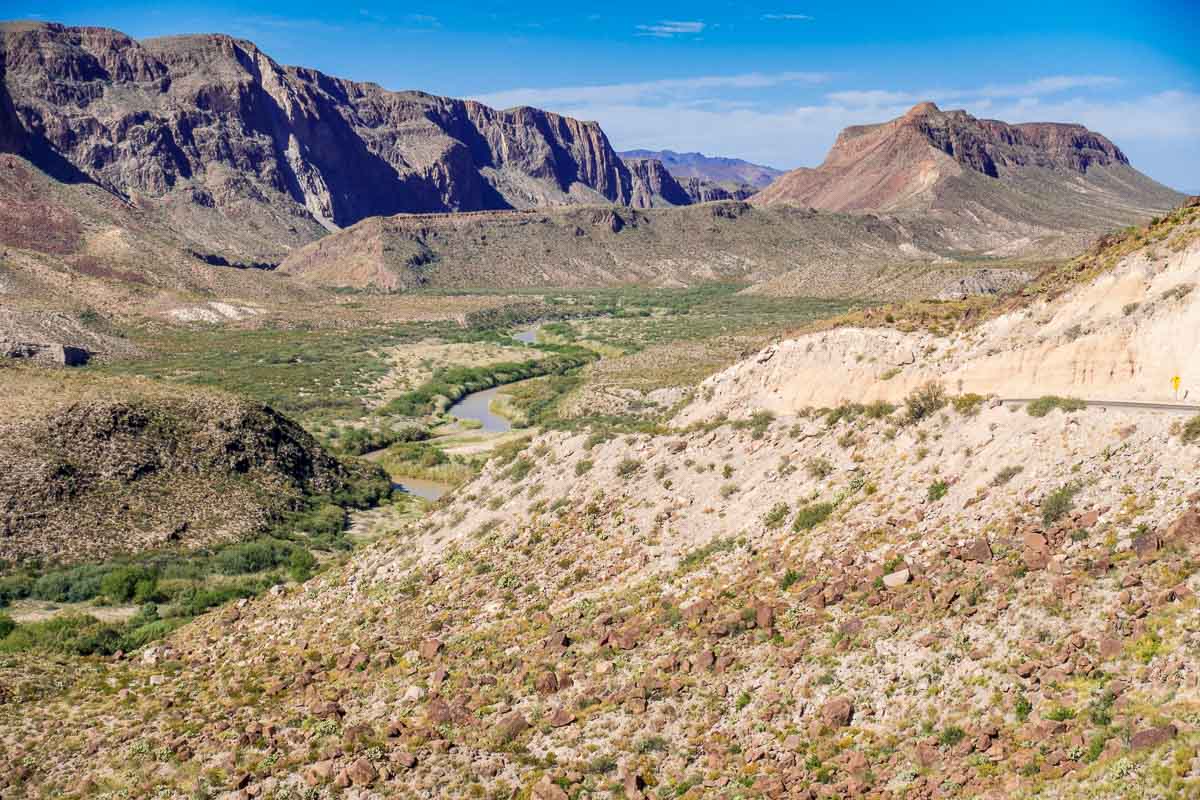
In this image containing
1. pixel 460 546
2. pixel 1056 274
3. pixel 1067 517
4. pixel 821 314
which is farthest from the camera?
pixel 821 314

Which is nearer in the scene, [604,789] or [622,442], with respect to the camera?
[604,789]

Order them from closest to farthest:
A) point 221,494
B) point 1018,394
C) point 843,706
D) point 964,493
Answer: point 843,706, point 964,493, point 1018,394, point 221,494

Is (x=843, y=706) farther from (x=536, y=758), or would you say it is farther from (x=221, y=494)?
(x=221, y=494)

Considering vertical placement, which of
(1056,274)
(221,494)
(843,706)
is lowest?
(221,494)

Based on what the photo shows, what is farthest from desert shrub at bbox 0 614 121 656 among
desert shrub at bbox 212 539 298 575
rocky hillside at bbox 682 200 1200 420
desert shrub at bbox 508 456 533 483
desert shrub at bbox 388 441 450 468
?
desert shrub at bbox 388 441 450 468

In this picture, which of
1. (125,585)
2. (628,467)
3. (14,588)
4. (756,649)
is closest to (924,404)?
(628,467)

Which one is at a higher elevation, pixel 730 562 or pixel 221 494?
pixel 730 562

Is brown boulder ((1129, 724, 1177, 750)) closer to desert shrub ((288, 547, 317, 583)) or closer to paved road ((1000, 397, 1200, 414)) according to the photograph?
paved road ((1000, 397, 1200, 414))

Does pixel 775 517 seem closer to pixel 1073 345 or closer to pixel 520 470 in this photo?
pixel 1073 345

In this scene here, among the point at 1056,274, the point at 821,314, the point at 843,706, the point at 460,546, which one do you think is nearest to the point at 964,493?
the point at 843,706
